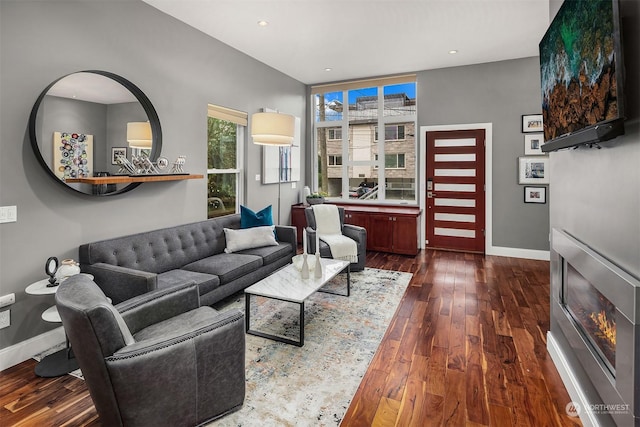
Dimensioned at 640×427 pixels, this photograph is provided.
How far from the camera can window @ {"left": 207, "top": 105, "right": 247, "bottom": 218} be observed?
4637 millimetres

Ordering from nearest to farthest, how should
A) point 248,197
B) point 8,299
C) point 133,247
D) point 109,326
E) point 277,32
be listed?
point 109,326
point 8,299
point 133,247
point 277,32
point 248,197

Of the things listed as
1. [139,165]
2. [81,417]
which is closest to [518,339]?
[81,417]

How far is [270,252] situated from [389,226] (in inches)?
→ 93.8

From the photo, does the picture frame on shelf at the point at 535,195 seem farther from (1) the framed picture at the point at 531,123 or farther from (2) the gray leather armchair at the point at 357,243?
(2) the gray leather armchair at the point at 357,243

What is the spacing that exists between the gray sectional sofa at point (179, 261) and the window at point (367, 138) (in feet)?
8.93

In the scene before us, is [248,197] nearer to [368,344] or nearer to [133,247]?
[133,247]

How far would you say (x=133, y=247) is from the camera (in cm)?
321

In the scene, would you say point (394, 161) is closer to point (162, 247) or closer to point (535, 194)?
point (535, 194)

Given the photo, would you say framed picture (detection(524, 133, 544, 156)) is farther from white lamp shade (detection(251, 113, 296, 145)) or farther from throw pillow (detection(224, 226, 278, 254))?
throw pillow (detection(224, 226, 278, 254))

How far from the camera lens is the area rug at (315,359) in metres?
1.98

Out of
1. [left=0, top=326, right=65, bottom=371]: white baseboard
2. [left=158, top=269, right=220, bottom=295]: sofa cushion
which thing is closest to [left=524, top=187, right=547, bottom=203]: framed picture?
[left=158, top=269, right=220, bottom=295]: sofa cushion

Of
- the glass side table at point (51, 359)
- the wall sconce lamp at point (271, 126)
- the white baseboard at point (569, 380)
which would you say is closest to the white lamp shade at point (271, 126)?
the wall sconce lamp at point (271, 126)

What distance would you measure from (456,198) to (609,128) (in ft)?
15.3

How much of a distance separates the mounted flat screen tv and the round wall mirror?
3438 millimetres
